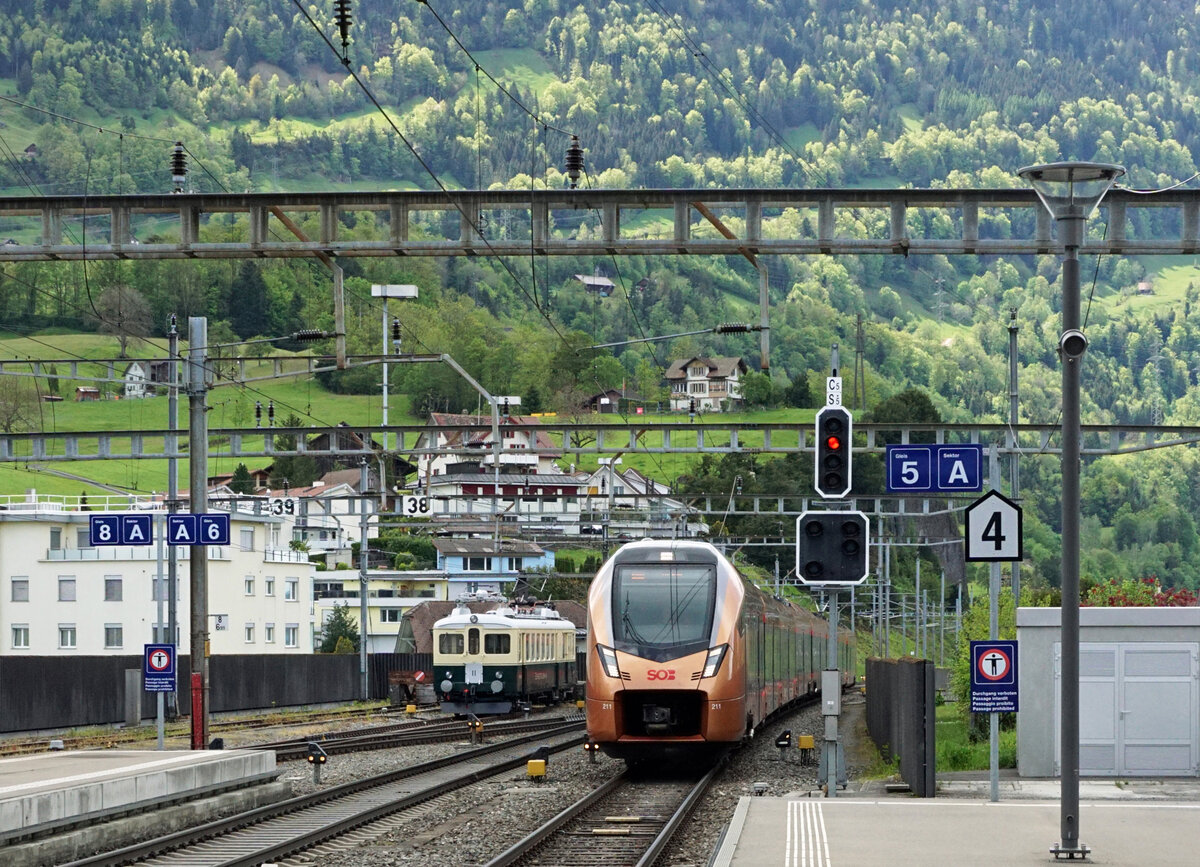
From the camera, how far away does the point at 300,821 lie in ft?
58.3

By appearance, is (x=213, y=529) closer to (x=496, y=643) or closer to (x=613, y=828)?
(x=613, y=828)

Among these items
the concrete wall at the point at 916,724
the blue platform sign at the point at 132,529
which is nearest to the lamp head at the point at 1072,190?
the concrete wall at the point at 916,724

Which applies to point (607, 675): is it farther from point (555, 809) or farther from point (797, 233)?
point (797, 233)

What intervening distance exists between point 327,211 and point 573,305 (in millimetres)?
142629

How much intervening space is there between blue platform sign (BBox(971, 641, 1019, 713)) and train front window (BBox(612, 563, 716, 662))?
5.32 m

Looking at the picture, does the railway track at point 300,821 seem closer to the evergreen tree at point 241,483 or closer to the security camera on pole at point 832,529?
the security camera on pole at point 832,529

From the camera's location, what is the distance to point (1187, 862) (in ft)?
41.3

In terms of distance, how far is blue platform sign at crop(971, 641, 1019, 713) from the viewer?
17125 mm

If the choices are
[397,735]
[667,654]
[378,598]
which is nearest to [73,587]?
[378,598]

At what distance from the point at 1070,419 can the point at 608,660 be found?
32.7 feet

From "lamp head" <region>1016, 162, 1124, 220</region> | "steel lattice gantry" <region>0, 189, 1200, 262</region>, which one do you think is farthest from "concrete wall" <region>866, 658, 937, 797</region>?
"lamp head" <region>1016, 162, 1124, 220</region>

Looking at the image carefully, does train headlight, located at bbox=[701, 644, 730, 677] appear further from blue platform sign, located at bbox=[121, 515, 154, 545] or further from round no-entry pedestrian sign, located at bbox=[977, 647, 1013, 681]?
blue platform sign, located at bbox=[121, 515, 154, 545]

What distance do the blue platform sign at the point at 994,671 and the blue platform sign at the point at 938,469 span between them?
190 centimetres

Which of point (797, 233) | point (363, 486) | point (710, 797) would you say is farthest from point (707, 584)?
point (797, 233)
